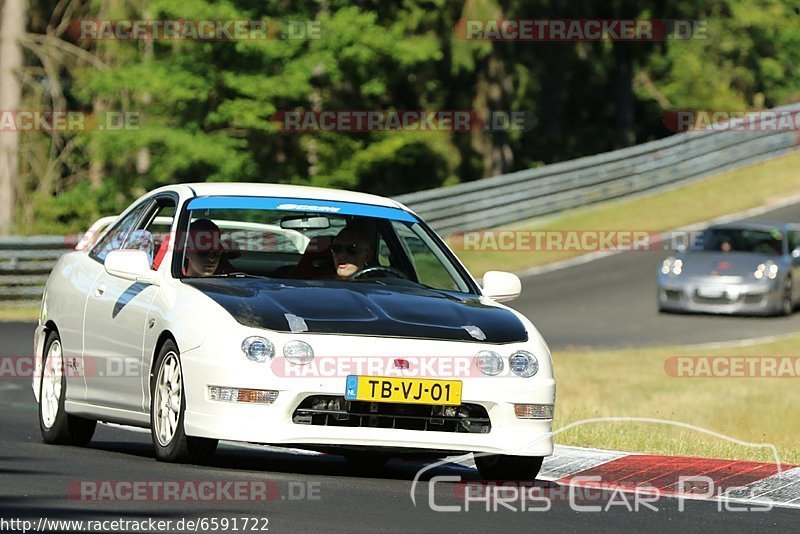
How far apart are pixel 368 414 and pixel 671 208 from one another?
30041 mm

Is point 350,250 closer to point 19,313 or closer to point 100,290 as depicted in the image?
point 100,290

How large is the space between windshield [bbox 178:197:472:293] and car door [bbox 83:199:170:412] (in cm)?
39

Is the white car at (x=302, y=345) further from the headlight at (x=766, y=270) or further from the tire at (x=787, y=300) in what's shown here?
the tire at (x=787, y=300)

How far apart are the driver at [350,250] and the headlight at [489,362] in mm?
1396

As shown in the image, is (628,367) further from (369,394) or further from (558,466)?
(369,394)

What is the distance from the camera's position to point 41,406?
35.2ft

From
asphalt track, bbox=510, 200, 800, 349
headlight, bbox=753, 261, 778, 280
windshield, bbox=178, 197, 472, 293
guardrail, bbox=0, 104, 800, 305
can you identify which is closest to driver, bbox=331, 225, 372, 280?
windshield, bbox=178, 197, 472, 293

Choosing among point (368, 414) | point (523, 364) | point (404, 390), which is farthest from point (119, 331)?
point (523, 364)

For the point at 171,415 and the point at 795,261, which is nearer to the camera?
the point at 171,415

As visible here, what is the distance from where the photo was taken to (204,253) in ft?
31.7

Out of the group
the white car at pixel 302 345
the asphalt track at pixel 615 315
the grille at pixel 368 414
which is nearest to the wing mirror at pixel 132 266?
the white car at pixel 302 345

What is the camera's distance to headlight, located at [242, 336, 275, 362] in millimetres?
8539

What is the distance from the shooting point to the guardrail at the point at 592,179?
36156mm

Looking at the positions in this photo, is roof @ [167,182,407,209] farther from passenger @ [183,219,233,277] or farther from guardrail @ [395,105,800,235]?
guardrail @ [395,105,800,235]
